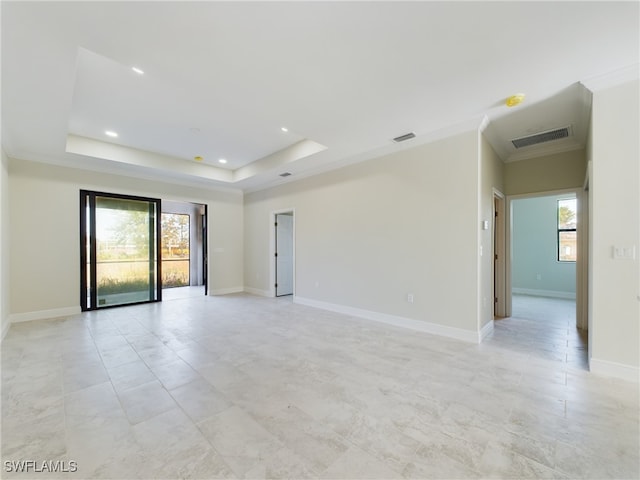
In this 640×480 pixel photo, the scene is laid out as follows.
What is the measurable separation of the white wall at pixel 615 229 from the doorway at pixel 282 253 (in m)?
5.44

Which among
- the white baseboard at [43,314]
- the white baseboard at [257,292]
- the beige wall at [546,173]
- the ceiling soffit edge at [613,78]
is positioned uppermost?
the ceiling soffit edge at [613,78]

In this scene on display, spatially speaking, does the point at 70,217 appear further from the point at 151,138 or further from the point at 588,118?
the point at 588,118

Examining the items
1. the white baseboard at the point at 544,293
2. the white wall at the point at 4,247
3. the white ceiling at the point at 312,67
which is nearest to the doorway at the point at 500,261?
the white ceiling at the point at 312,67

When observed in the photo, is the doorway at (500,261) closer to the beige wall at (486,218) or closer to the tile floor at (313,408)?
the beige wall at (486,218)

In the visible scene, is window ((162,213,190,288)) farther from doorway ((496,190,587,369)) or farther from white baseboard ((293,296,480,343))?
doorway ((496,190,587,369))

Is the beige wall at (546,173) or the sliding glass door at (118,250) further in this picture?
the sliding glass door at (118,250)

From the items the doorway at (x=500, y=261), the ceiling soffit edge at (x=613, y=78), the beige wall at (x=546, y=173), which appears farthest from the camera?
the doorway at (x=500, y=261)

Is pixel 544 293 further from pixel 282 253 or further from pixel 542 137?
pixel 282 253

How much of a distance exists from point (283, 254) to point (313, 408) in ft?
16.9

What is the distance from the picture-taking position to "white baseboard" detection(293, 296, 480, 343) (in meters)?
3.66

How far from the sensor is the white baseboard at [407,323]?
12.0 ft

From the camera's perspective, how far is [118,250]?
5773 millimetres

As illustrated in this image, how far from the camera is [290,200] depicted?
6.39 metres

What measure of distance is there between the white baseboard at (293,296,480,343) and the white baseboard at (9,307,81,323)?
4.63 m
